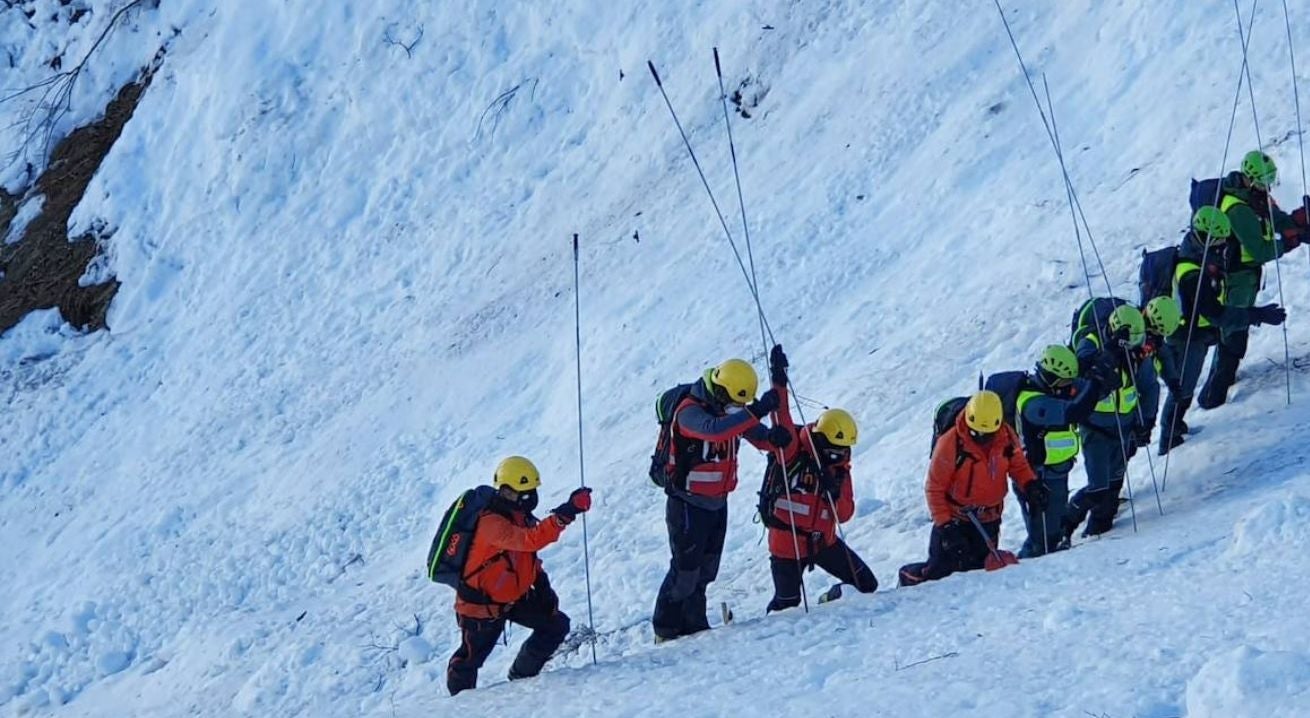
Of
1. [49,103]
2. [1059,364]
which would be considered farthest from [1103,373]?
[49,103]

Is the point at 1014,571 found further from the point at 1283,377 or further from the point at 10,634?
the point at 10,634

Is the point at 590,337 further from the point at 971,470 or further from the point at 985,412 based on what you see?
the point at 985,412

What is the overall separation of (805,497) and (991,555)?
1.19 metres

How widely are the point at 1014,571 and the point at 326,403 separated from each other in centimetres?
1198

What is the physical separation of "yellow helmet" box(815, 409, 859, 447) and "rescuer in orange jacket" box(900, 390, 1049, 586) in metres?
0.59

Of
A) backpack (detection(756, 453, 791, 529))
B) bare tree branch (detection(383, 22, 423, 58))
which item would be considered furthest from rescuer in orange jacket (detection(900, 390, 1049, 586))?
bare tree branch (detection(383, 22, 423, 58))

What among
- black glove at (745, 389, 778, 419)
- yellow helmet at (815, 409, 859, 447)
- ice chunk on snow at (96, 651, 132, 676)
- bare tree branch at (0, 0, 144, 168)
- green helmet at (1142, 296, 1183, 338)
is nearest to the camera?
black glove at (745, 389, 778, 419)

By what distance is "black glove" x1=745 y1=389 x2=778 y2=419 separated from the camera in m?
7.55

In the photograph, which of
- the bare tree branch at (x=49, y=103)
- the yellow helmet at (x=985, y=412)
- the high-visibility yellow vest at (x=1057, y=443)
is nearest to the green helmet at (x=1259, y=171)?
the high-visibility yellow vest at (x=1057, y=443)

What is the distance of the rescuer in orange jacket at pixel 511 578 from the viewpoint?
24.5ft

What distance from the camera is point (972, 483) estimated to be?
25.8 feet

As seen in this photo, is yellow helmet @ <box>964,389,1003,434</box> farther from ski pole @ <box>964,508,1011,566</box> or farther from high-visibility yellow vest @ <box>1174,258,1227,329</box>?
high-visibility yellow vest @ <box>1174,258,1227,329</box>

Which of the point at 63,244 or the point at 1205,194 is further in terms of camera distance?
the point at 63,244

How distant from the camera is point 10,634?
14.8m
